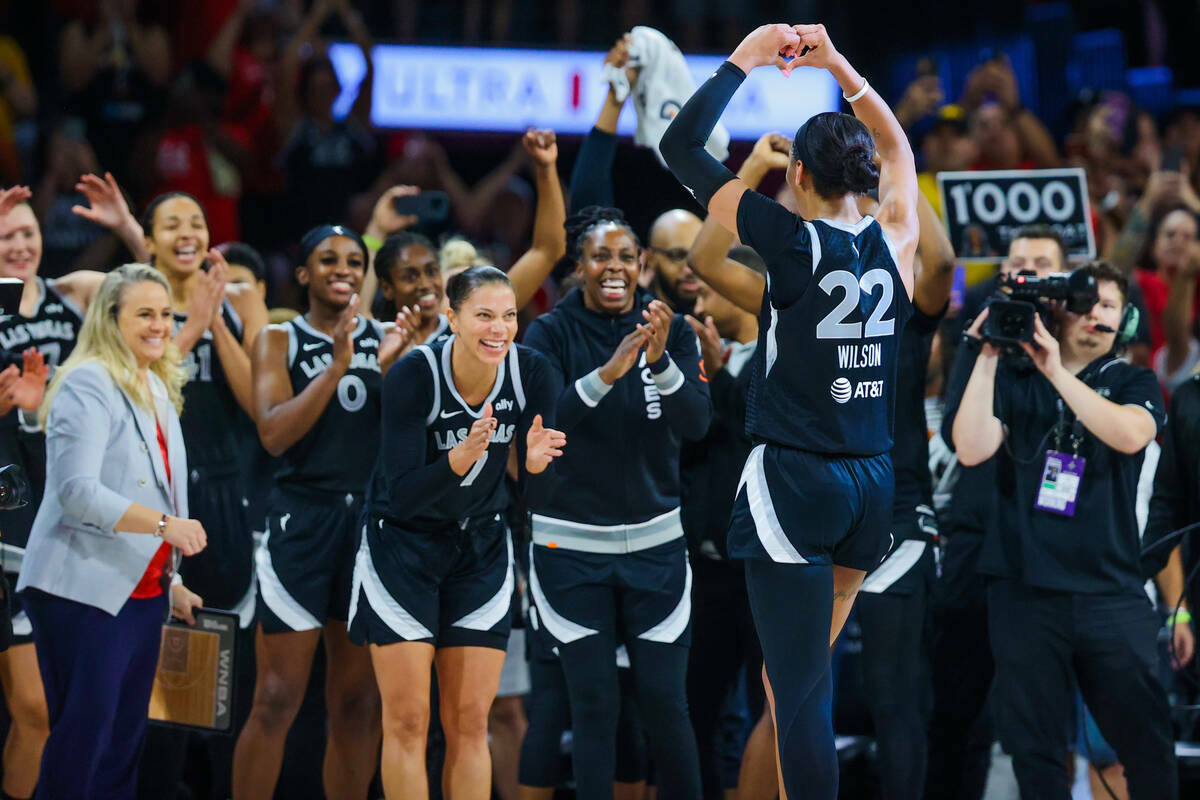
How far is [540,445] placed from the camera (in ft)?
14.5

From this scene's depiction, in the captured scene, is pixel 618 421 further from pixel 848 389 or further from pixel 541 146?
pixel 848 389

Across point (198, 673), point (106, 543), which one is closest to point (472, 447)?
point (106, 543)

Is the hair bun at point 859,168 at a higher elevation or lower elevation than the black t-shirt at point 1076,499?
higher

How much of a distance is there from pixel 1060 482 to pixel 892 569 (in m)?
0.66

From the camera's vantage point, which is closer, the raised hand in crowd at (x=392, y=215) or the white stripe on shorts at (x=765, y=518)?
the white stripe on shorts at (x=765, y=518)

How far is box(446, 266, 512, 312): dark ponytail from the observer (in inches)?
179

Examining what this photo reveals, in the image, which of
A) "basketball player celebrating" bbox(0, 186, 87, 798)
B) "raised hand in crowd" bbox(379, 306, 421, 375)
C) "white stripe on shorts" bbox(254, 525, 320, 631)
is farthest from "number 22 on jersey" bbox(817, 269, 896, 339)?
"basketball player celebrating" bbox(0, 186, 87, 798)

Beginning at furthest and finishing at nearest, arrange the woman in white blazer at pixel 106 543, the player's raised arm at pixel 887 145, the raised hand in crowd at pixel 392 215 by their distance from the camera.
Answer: the raised hand in crowd at pixel 392 215
the woman in white blazer at pixel 106 543
the player's raised arm at pixel 887 145

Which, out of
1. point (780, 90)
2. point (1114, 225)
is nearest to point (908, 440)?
point (1114, 225)

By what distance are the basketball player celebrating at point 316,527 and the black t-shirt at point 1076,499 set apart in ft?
7.18

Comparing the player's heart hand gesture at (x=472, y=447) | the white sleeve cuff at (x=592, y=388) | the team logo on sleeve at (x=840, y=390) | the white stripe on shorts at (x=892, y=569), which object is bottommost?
the white stripe on shorts at (x=892, y=569)

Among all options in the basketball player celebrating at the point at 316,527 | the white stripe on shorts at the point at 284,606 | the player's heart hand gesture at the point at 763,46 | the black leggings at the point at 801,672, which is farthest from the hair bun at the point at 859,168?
the white stripe on shorts at the point at 284,606

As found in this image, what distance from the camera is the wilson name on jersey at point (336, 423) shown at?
5.23 m

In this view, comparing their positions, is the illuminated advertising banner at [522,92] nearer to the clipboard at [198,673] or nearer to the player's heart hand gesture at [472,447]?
the clipboard at [198,673]
